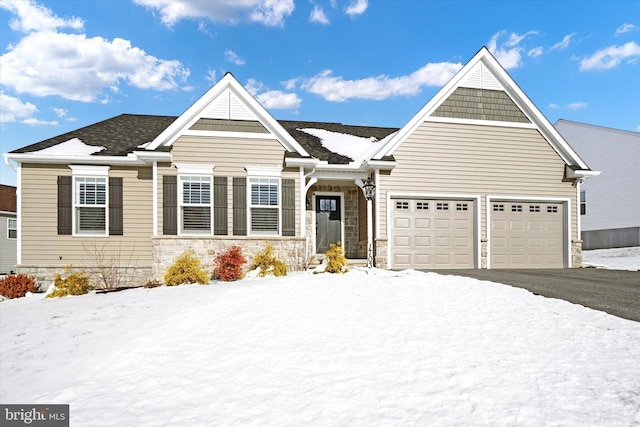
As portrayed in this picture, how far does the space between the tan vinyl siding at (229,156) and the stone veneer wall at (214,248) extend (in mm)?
351

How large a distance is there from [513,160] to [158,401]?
47.6 ft

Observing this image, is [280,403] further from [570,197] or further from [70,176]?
[570,197]

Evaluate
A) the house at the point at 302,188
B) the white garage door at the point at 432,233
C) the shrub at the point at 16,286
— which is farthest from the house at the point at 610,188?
the shrub at the point at 16,286

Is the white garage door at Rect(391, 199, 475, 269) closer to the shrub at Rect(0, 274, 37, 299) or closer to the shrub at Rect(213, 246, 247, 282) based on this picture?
the shrub at Rect(213, 246, 247, 282)

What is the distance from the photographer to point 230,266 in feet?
42.6

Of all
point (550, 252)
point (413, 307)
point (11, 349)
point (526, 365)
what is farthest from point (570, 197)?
point (11, 349)

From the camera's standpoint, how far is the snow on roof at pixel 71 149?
1451cm

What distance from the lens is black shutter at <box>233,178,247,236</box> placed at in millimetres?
14234

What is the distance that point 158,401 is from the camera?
16.2ft

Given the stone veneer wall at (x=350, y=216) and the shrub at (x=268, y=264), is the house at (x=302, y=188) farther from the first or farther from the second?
the shrub at (x=268, y=264)

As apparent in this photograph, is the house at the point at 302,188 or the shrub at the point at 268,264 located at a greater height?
the house at the point at 302,188

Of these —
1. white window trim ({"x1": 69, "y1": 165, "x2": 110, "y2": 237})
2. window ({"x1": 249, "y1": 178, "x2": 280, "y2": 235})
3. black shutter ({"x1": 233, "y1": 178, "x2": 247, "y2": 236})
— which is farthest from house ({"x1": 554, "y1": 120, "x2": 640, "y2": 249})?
white window trim ({"x1": 69, "y1": 165, "x2": 110, "y2": 237})

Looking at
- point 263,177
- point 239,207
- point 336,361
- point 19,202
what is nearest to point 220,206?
point 239,207

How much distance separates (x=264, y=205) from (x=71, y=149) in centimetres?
671
